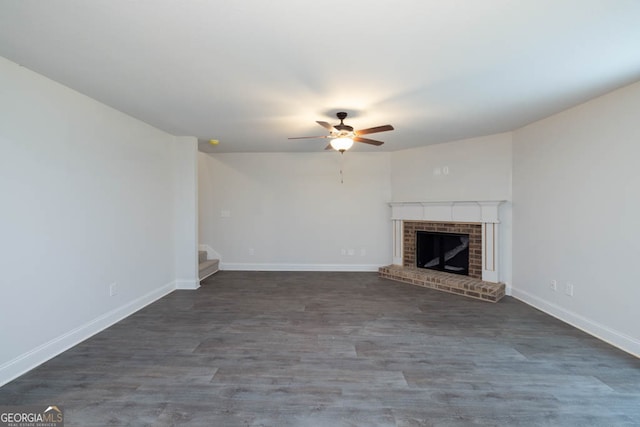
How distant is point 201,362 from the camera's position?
2332mm

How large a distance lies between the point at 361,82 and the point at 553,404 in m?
2.77

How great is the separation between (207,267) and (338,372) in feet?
12.1

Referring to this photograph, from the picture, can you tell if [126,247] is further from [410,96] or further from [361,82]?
[410,96]

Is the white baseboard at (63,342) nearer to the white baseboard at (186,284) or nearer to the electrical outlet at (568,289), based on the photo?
the white baseboard at (186,284)

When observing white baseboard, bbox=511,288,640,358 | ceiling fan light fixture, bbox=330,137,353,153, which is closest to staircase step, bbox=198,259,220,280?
ceiling fan light fixture, bbox=330,137,353,153

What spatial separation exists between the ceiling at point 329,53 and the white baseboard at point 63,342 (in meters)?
2.29

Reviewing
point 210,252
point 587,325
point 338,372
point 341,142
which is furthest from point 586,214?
point 210,252

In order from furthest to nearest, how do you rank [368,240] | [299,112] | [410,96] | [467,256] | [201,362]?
[368,240]
[467,256]
[299,112]
[410,96]
[201,362]

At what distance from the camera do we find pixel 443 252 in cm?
499

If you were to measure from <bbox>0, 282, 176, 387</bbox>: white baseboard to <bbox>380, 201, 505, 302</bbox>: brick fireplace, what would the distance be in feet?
12.9

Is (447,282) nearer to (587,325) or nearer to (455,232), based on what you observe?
(455,232)

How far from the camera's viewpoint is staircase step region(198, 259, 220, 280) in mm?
4961

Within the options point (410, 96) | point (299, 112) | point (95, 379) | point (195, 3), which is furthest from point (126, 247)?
point (410, 96)

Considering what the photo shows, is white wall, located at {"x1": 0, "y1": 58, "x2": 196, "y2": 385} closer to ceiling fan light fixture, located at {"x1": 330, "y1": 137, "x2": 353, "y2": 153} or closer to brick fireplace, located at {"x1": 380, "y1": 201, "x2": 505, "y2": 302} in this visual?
ceiling fan light fixture, located at {"x1": 330, "y1": 137, "x2": 353, "y2": 153}
